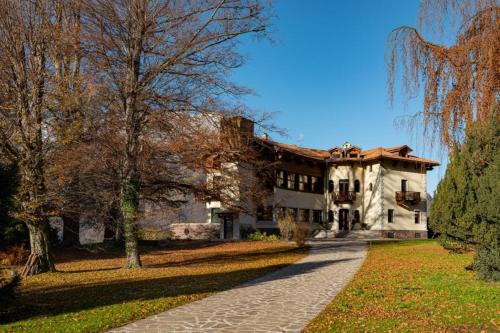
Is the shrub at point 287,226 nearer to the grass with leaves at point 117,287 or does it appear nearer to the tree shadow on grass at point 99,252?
the tree shadow on grass at point 99,252

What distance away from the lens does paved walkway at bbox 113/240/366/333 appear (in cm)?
765

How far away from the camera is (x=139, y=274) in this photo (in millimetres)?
15852

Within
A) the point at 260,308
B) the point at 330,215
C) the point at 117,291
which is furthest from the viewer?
the point at 330,215

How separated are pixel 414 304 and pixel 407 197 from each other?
37.1 m

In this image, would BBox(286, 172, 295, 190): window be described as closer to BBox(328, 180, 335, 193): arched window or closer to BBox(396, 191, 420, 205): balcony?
BBox(328, 180, 335, 193): arched window

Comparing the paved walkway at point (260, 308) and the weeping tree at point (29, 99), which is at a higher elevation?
the weeping tree at point (29, 99)

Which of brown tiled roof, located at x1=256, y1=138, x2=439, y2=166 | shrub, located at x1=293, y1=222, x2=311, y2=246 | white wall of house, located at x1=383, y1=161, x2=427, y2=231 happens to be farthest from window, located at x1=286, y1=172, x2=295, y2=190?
shrub, located at x1=293, y1=222, x2=311, y2=246

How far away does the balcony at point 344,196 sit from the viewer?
1764 inches

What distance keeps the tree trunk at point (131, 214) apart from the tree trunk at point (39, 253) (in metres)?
2.81

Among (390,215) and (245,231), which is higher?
(390,215)

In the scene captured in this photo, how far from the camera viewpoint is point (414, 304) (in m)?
9.52

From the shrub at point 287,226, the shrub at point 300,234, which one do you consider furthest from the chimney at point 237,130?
the shrub at point 287,226

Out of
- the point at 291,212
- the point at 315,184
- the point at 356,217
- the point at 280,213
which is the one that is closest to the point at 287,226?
the point at 291,212

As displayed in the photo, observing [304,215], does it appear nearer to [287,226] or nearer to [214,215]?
[214,215]
